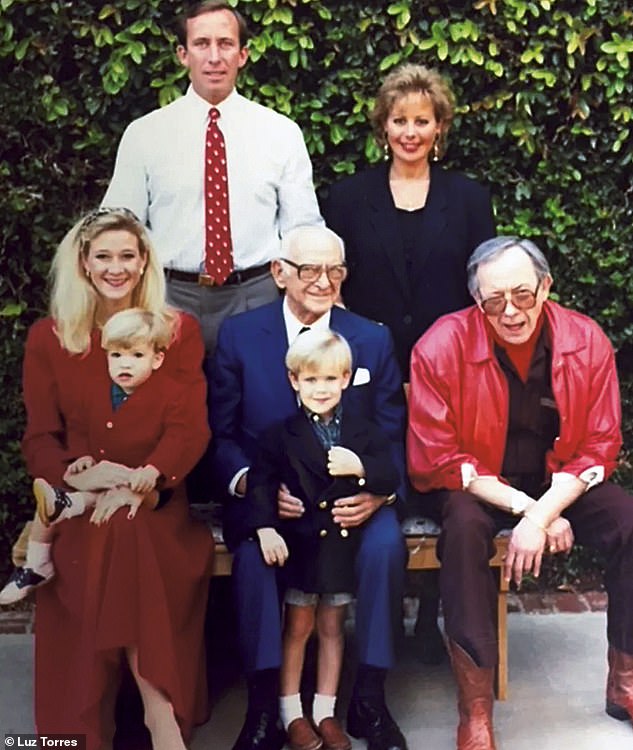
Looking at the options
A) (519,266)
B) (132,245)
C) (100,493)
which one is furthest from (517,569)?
(132,245)

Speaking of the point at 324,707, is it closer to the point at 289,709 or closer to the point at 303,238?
the point at 289,709

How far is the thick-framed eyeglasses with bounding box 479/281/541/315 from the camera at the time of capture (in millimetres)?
3631

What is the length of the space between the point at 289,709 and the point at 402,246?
1408mm

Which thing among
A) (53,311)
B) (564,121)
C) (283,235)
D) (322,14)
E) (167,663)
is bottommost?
(167,663)

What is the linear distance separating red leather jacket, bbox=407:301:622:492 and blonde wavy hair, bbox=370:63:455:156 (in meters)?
0.64

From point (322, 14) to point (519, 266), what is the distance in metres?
1.21

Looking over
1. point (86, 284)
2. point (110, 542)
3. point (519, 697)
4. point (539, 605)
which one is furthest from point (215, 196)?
point (539, 605)

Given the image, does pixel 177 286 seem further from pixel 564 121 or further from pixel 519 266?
pixel 564 121

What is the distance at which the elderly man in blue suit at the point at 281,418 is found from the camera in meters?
3.56

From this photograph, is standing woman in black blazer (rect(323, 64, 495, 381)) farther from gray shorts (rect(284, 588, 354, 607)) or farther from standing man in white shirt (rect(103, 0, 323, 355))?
gray shorts (rect(284, 588, 354, 607))

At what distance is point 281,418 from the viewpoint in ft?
12.1

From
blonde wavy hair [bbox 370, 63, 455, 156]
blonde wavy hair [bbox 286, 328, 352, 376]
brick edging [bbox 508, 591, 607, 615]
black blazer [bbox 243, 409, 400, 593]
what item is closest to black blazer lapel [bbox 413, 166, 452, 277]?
blonde wavy hair [bbox 370, 63, 455, 156]

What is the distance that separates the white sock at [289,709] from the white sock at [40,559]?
2.43 feet

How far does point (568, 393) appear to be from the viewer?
371 centimetres
